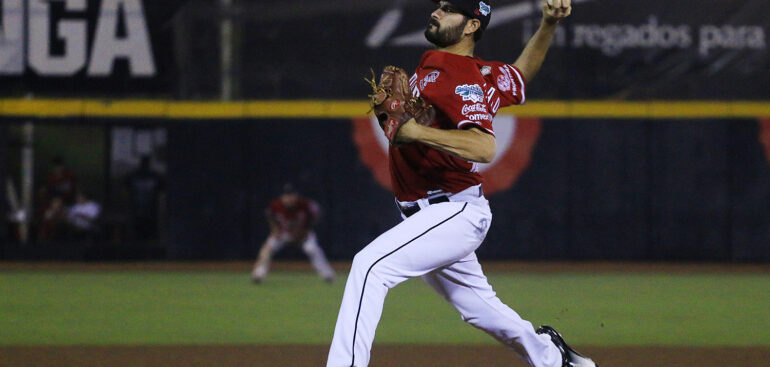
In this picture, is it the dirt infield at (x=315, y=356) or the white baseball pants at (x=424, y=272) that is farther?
the dirt infield at (x=315, y=356)

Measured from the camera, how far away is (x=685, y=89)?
1727 cm

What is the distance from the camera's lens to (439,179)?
14.9 feet

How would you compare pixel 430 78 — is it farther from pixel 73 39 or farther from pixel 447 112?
pixel 73 39

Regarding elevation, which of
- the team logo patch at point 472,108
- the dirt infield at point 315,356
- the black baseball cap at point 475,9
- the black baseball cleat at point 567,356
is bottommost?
the dirt infield at point 315,356

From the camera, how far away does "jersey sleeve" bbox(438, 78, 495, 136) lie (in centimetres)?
435

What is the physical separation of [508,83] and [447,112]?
542mm

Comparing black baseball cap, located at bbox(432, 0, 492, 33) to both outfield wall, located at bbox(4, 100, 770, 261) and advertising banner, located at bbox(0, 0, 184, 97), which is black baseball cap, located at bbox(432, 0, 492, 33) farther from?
advertising banner, located at bbox(0, 0, 184, 97)

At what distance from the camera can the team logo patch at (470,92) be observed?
4.36 m

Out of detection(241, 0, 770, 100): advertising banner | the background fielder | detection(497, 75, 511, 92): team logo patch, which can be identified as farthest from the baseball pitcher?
detection(241, 0, 770, 100): advertising banner

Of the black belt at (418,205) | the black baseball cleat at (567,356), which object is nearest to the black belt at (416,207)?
the black belt at (418,205)

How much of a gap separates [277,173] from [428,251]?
1330 centimetres

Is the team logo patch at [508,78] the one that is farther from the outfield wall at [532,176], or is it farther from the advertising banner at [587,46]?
the outfield wall at [532,176]

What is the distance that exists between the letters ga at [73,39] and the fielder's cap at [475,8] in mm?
13253

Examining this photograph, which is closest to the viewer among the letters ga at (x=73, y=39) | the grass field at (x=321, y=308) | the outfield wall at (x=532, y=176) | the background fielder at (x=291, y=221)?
the grass field at (x=321, y=308)
